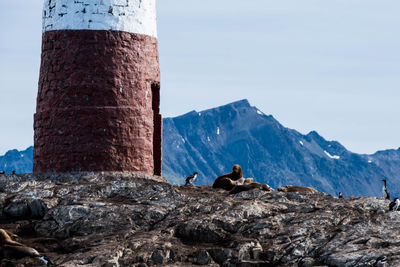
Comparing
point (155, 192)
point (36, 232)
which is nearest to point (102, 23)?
point (155, 192)

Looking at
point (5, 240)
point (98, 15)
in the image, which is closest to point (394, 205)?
point (5, 240)

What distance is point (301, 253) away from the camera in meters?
18.0

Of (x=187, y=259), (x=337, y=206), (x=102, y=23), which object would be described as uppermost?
(x=102, y=23)

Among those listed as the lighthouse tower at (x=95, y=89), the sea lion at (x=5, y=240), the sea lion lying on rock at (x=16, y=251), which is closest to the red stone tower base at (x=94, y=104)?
the lighthouse tower at (x=95, y=89)

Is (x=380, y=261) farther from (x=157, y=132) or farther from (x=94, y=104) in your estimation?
(x=157, y=132)

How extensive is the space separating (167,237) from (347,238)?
4580 mm

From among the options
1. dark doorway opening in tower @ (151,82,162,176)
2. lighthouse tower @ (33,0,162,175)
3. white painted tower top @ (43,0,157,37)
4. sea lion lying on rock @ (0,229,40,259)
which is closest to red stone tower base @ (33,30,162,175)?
lighthouse tower @ (33,0,162,175)

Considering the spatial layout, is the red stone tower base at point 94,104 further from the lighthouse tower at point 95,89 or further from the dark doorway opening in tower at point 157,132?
the dark doorway opening in tower at point 157,132

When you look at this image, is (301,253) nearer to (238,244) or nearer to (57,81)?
(238,244)

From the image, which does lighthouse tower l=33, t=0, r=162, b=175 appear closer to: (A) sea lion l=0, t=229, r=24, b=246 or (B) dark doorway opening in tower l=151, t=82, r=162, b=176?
(B) dark doorway opening in tower l=151, t=82, r=162, b=176

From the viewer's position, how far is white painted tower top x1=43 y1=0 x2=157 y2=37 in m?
23.9

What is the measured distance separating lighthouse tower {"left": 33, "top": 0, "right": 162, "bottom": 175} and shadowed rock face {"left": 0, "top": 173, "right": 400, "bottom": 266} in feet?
4.45

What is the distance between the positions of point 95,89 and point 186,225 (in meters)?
6.70

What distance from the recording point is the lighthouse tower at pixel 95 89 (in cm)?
2362
